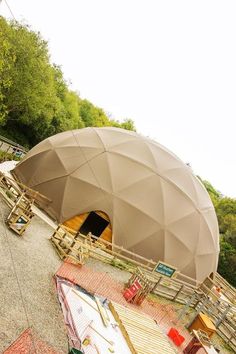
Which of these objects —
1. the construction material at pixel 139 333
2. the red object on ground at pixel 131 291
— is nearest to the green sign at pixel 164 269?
the red object on ground at pixel 131 291

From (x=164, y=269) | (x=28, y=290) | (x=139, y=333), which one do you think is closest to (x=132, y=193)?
(x=164, y=269)

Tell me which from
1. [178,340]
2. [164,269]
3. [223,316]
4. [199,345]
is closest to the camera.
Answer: [199,345]

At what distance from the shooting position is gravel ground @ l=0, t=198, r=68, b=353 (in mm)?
7430

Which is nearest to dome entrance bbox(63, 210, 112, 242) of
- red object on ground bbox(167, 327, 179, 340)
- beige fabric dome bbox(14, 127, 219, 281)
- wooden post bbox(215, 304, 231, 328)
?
beige fabric dome bbox(14, 127, 219, 281)

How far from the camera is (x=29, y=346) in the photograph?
22.4 feet

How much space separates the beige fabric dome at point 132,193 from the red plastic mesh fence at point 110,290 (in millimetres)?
2634

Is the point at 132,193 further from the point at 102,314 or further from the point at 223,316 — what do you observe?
the point at 102,314

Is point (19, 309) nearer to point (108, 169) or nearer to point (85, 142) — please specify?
point (108, 169)

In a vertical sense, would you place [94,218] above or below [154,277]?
above

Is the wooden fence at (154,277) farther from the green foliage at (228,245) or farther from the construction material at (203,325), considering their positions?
the green foliage at (228,245)

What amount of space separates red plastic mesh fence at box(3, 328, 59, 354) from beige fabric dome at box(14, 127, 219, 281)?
7728 mm

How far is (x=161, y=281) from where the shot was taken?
47.8ft

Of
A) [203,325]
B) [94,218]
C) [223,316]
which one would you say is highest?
[223,316]

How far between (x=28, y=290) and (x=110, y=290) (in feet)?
12.3
